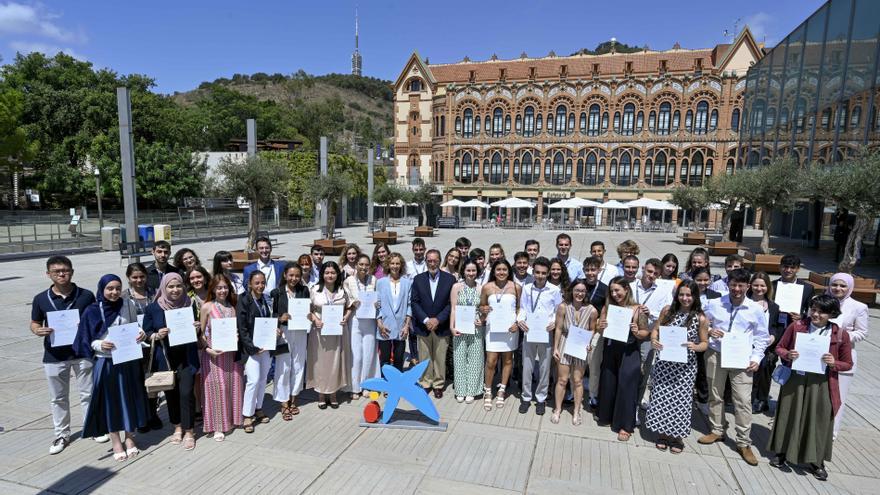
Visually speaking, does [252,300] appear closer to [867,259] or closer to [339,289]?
[339,289]

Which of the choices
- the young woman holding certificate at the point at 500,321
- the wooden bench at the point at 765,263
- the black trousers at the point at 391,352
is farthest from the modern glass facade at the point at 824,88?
the black trousers at the point at 391,352

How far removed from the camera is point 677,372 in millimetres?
4742

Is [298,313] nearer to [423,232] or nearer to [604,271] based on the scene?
[604,271]

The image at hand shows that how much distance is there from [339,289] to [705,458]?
434 centimetres

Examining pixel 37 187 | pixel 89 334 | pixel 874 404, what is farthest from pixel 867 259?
pixel 37 187

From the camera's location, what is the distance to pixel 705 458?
185 inches

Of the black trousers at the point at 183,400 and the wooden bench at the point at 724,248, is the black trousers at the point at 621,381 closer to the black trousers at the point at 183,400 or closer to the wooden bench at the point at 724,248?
the black trousers at the point at 183,400

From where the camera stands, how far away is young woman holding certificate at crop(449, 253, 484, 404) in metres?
5.61

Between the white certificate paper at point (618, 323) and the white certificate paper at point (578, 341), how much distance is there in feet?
0.77

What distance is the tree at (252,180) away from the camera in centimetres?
1808

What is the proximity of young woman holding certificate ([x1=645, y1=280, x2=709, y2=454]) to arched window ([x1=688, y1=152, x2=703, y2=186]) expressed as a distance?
4880 centimetres

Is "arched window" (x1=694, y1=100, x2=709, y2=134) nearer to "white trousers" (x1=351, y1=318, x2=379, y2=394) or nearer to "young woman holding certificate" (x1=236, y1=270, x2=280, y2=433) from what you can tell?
"white trousers" (x1=351, y1=318, x2=379, y2=394)

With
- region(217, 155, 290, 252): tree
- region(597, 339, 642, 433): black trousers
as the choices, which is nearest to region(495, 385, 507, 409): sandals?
region(597, 339, 642, 433): black trousers

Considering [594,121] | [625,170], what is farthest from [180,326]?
[625,170]
